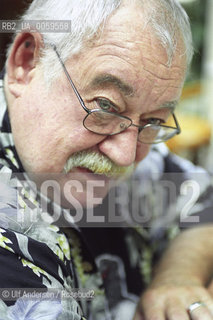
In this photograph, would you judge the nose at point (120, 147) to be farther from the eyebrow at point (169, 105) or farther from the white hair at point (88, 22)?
the white hair at point (88, 22)

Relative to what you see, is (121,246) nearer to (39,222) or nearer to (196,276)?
(196,276)

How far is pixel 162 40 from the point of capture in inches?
40.1

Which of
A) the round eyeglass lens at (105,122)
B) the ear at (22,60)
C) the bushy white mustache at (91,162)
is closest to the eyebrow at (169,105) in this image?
the round eyeglass lens at (105,122)

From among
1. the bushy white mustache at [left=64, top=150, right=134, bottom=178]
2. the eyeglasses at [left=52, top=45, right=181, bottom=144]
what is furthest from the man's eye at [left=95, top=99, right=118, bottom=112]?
the bushy white mustache at [left=64, top=150, right=134, bottom=178]

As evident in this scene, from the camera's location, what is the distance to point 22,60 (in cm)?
112

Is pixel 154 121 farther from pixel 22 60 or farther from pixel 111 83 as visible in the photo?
pixel 22 60

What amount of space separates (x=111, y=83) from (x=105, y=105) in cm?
7

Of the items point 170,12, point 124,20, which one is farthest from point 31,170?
point 170,12

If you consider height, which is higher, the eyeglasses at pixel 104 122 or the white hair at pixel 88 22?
the white hair at pixel 88 22

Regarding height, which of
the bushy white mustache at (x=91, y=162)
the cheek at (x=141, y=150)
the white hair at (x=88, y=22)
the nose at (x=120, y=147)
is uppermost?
the white hair at (x=88, y=22)

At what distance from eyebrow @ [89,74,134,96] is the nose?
4.9 inches

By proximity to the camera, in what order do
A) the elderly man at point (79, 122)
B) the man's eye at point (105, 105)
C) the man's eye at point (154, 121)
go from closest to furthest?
1. the elderly man at point (79, 122)
2. the man's eye at point (105, 105)
3. the man's eye at point (154, 121)

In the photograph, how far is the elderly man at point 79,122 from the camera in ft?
3.10

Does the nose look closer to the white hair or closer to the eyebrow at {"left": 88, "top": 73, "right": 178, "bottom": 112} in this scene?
the eyebrow at {"left": 88, "top": 73, "right": 178, "bottom": 112}
